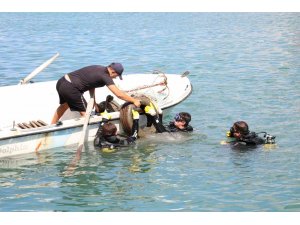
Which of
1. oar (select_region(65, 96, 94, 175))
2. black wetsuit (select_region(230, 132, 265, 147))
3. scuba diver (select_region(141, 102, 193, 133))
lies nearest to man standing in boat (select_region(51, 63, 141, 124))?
oar (select_region(65, 96, 94, 175))

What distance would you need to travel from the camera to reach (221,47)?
30516 millimetres

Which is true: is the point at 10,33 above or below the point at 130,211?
above

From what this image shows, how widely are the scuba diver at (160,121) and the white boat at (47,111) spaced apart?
41 centimetres

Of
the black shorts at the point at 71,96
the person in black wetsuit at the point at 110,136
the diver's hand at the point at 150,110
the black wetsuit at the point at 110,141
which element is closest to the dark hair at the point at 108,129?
the person in black wetsuit at the point at 110,136

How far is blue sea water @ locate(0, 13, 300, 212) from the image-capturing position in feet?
35.6

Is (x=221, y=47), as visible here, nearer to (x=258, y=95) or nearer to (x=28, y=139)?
(x=258, y=95)

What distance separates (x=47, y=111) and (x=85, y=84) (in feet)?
4.91

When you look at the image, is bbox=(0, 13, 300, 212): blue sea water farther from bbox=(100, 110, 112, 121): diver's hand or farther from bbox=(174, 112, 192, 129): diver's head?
bbox=(100, 110, 112, 121): diver's hand

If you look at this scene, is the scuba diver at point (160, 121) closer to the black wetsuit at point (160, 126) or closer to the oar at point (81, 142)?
the black wetsuit at point (160, 126)

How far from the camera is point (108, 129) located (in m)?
13.0

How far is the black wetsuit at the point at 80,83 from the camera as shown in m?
13.4

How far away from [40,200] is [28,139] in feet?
7.38

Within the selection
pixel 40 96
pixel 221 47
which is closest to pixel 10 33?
pixel 221 47

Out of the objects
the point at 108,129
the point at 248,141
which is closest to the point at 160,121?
the point at 108,129
